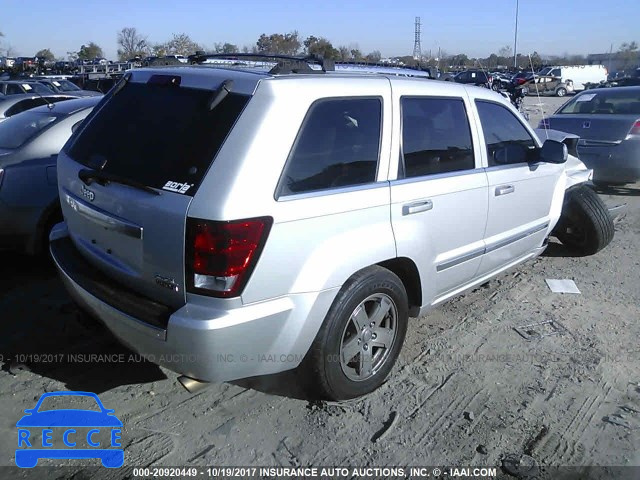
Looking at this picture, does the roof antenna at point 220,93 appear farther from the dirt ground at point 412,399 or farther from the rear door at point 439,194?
the dirt ground at point 412,399

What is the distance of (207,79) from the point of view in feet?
9.41

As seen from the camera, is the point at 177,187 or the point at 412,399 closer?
the point at 177,187

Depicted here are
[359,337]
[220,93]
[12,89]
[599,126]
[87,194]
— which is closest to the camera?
[220,93]

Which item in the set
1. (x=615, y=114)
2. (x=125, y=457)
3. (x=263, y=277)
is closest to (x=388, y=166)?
(x=263, y=277)

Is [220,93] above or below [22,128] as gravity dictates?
above

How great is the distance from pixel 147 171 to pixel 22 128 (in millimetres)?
3445

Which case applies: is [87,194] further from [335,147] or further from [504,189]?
[504,189]

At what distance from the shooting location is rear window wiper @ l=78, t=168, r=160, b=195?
270 cm

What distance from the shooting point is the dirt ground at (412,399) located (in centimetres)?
287

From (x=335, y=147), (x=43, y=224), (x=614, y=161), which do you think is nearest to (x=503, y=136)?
(x=335, y=147)

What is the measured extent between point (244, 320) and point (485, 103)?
2.58 m

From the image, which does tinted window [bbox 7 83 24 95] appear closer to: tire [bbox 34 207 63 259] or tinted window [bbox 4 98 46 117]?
tinted window [bbox 4 98 46 117]

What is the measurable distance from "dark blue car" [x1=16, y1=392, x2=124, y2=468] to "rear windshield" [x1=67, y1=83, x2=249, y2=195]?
4.42 feet

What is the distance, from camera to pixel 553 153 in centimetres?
423
